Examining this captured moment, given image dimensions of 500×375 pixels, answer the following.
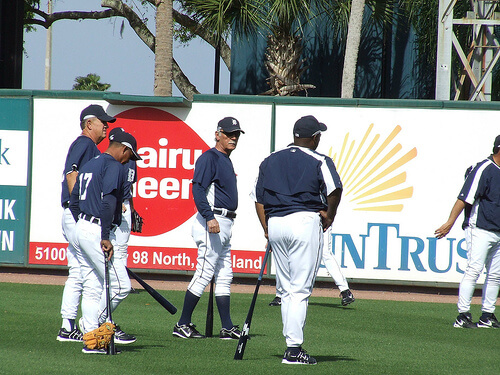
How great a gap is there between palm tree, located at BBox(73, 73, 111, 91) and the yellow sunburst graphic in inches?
1809

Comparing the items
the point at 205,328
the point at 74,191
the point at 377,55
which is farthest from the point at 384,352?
the point at 377,55

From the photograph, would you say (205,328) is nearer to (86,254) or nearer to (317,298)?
(86,254)

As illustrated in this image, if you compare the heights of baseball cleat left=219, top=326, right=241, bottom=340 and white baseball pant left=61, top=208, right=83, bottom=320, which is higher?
white baseball pant left=61, top=208, right=83, bottom=320

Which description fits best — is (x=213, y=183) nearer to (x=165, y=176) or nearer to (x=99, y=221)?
(x=99, y=221)

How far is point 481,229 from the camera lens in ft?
26.5

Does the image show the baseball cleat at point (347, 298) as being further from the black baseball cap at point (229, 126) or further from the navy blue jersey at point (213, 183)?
the black baseball cap at point (229, 126)

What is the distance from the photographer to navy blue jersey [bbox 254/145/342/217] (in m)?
5.81

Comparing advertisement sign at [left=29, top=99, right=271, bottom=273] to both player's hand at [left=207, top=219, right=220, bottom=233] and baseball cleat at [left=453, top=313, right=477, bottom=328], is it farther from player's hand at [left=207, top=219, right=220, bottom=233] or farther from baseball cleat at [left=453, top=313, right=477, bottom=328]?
player's hand at [left=207, top=219, right=220, bottom=233]

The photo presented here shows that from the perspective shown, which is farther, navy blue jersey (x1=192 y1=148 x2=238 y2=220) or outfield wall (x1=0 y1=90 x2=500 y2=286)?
outfield wall (x1=0 y1=90 x2=500 y2=286)

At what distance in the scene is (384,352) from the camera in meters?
6.67

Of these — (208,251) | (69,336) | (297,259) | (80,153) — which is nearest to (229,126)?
(208,251)

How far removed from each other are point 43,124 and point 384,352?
285 inches

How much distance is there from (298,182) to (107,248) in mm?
1617

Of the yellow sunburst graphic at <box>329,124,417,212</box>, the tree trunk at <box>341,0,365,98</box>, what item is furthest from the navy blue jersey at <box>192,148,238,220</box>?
the tree trunk at <box>341,0,365,98</box>
